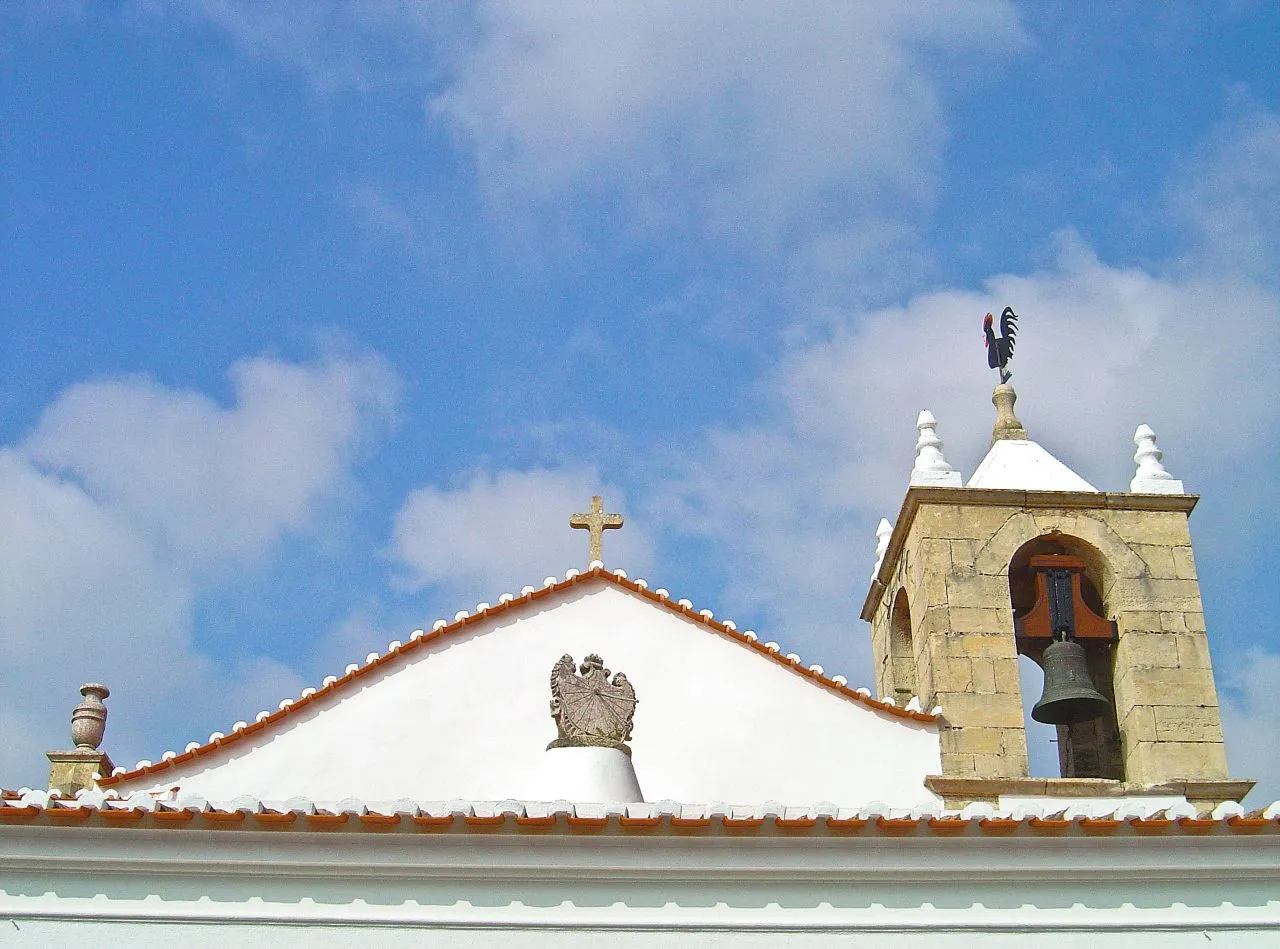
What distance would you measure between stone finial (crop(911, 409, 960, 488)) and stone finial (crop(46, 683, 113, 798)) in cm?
686

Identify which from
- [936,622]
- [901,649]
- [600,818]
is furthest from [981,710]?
[600,818]

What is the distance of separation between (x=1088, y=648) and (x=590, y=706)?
499 centimetres

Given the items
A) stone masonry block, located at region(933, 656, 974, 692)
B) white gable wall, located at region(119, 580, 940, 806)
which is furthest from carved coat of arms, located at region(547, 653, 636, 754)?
stone masonry block, located at region(933, 656, 974, 692)

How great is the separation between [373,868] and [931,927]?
2.98 m

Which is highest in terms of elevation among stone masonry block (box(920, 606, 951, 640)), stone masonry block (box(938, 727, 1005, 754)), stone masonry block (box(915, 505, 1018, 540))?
stone masonry block (box(915, 505, 1018, 540))

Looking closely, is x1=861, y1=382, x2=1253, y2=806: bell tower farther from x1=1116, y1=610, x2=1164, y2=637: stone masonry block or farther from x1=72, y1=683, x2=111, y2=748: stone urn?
x1=72, y1=683, x2=111, y2=748: stone urn

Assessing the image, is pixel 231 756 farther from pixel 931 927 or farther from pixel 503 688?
pixel 931 927

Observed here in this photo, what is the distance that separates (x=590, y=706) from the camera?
395 inches

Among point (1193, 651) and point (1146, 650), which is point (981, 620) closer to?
point (1146, 650)

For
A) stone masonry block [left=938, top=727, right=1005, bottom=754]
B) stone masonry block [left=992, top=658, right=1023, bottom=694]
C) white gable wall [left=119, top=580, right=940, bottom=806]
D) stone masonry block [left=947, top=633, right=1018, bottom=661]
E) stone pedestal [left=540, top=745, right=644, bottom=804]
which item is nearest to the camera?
stone pedestal [left=540, top=745, right=644, bottom=804]

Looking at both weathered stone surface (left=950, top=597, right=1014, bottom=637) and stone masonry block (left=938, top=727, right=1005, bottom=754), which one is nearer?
stone masonry block (left=938, top=727, right=1005, bottom=754)

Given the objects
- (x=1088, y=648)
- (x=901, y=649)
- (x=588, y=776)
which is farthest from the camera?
(x=901, y=649)

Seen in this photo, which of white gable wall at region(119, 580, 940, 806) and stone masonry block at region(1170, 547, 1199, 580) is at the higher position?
stone masonry block at region(1170, 547, 1199, 580)

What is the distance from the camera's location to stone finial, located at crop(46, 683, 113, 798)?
11727 millimetres
